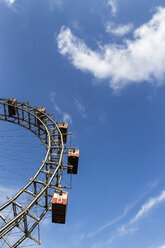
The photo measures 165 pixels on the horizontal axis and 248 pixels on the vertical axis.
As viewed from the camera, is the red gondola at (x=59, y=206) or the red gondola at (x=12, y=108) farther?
the red gondola at (x=12, y=108)

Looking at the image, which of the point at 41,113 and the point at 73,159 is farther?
the point at 41,113

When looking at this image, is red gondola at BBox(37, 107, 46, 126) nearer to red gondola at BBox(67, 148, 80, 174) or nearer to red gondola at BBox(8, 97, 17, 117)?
red gondola at BBox(8, 97, 17, 117)

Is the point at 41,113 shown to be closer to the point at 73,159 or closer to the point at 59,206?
the point at 73,159

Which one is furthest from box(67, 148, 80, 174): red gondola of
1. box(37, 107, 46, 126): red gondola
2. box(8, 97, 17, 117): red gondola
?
box(8, 97, 17, 117): red gondola

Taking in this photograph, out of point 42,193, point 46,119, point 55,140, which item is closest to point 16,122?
point 46,119

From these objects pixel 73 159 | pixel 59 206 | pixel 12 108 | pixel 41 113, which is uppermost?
pixel 12 108

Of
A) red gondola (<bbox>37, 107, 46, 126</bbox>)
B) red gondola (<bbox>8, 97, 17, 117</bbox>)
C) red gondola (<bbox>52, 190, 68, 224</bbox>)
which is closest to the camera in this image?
red gondola (<bbox>52, 190, 68, 224</bbox>)

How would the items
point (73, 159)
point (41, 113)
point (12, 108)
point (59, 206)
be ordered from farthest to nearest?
1. point (12, 108)
2. point (41, 113)
3. point (73, 159)
4. point (59, 206)


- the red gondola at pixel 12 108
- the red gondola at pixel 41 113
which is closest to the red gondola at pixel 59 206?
the red gondola at pixel 41 113

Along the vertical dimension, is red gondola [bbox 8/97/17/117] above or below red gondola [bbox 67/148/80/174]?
above

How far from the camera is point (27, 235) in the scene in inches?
591

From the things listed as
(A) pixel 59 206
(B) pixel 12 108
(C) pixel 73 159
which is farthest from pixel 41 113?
(A) pixel 59 206

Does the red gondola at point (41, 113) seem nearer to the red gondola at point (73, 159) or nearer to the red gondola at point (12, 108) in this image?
the red gondola at point (12, 108)

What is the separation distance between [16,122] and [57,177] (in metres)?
12.5
